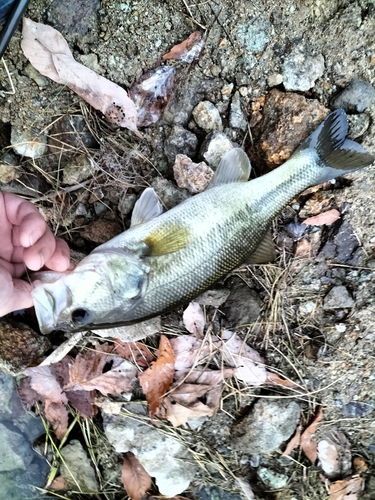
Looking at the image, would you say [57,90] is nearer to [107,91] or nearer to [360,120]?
[107,91]

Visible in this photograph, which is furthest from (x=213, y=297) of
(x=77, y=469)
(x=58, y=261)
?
(x=77, y=469)

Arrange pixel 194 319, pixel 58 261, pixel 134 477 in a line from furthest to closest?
pixel 134 477 < pixel 194 319 < pixel 58 261

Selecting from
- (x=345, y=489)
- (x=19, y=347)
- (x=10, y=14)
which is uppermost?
(x=10, y=14)

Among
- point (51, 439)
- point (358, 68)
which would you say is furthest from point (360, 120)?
point (51, 439)

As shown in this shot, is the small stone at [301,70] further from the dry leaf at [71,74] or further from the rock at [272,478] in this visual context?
the rock at [272,478]

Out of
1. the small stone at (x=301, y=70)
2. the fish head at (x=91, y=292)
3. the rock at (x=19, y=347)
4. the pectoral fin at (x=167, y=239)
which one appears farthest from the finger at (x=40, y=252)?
the small stone at (x=301, y=70)

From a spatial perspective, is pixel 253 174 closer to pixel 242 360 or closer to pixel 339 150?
pixel 339 150

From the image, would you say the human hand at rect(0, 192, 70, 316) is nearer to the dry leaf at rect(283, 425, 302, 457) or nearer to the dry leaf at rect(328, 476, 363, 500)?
the dry leaf at rect(283, 425, 302, 457)
